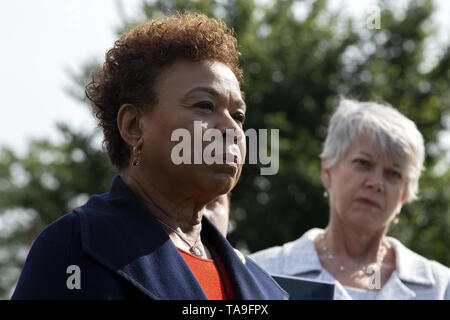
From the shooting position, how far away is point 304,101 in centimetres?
1323

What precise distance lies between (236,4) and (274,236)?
5.84 meters

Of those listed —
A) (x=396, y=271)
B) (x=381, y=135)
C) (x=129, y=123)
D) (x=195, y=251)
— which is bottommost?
(x=195, y=251)

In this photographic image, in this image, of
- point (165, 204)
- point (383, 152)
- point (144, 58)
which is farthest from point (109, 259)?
point (383, 152)

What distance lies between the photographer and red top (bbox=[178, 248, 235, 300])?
2152 mm

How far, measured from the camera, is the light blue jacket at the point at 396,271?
4.00 meters

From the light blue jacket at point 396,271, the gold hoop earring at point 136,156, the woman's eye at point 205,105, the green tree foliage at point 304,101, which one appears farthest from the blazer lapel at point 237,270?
the green tree foliage at point 304,101

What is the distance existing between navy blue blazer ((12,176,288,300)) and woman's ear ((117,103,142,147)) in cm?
25

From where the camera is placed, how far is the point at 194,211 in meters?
2.37

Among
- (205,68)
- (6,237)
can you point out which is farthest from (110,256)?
(6,237)

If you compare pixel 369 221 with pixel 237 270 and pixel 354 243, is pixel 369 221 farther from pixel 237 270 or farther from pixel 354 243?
pixel 237 270

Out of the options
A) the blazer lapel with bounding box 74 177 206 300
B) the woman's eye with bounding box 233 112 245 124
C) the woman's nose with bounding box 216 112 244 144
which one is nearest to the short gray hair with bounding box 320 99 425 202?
the woman's eye with bounding box 233 112 245 124

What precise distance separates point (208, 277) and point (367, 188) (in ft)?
7.01

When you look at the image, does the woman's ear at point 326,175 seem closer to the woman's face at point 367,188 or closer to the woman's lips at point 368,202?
the woman's face at point 367,188

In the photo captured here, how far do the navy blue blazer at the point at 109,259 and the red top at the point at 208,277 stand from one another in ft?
0.18
